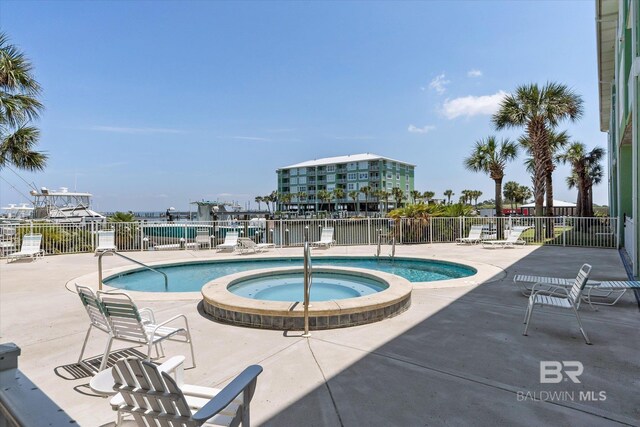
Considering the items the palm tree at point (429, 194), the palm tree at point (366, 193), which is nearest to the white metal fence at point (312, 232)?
the palm tree at point (429, 194)

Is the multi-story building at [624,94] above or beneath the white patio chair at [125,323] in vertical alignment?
above

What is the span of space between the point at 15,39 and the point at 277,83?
13263 millimetres

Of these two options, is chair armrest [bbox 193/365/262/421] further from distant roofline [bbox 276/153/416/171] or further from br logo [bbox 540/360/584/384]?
distant roofline [bbox 276/153/416/171]

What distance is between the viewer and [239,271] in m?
10.9

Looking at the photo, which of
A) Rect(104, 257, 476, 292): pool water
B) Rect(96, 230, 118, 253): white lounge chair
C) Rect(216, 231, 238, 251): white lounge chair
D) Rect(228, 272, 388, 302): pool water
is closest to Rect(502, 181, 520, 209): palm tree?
Rect(104, 257, 476, 292): pool water

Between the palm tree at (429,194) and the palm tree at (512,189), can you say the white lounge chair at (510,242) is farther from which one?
the palm tree at (512,189)

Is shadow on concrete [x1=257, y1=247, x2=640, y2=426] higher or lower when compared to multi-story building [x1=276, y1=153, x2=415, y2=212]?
lower

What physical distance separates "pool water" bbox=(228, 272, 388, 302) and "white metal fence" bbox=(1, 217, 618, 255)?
15.0 ft

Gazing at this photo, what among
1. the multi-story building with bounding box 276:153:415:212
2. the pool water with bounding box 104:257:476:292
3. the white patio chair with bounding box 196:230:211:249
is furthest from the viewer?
the multi-story building with bounding box 276:153:415:212

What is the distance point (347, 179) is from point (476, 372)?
68976 millimetres

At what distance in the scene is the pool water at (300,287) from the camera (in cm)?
730

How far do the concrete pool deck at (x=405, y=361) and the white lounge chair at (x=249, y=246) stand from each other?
6.44 m

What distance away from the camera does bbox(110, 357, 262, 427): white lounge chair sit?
5.25ft

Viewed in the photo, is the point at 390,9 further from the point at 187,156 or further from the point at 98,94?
the point at 187,156
